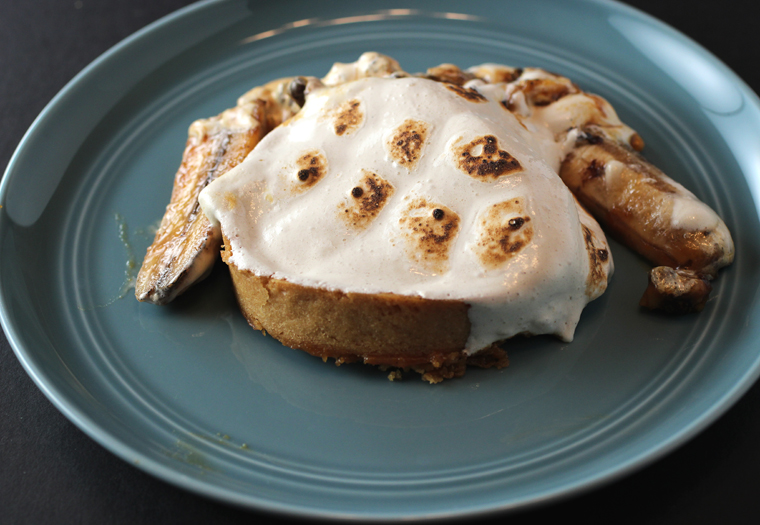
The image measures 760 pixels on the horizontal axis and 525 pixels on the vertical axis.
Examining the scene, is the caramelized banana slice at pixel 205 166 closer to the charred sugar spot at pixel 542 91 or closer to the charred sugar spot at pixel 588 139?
the charred sugar spot at pixel 542 91

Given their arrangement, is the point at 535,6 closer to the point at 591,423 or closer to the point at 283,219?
the point at 283,219

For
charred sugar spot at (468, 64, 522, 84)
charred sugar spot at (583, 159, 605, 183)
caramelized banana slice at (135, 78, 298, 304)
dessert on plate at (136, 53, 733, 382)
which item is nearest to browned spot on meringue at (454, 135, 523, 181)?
dessert on plate at (136, 53, 733, 382)

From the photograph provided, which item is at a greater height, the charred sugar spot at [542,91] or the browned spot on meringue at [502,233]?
the charred sugar spot at [542,91]

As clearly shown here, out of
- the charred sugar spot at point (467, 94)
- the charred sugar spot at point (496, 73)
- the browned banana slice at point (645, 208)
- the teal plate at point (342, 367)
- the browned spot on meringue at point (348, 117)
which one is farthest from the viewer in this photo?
the charred sugar spot at point (496, 73)

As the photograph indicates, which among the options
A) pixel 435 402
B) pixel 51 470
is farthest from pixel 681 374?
pixel 51 470

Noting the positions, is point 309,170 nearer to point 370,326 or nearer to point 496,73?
point 370,326

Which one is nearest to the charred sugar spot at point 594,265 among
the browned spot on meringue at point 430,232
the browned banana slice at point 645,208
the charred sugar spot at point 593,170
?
the browned banana slice at point 645,208
